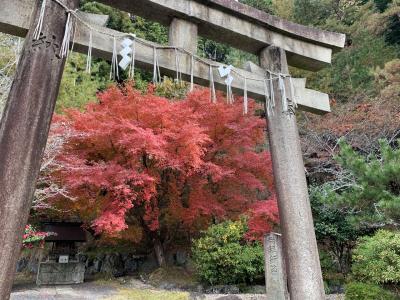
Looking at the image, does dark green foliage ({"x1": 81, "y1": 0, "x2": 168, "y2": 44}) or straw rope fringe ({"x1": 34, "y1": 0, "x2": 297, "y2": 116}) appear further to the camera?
dark green foliage ({"x1": 81, "y1": 0, "x2": 168, "y2": 44})

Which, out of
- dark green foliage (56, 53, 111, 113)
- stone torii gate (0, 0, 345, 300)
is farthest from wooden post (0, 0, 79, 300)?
dark green foliage (56, 53, 111, 113)

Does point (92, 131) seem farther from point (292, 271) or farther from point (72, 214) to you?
point (292, 271)

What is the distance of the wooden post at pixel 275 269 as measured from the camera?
5973 mm

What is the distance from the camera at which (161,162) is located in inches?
326

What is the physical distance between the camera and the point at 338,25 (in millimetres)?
12992

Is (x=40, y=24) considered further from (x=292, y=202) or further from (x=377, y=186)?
(x=377, y=186)

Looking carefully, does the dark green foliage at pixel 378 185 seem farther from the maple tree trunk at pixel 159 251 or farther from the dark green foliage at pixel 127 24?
the dark green foliage at pixel 127 24

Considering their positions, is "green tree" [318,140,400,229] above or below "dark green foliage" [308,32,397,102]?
below

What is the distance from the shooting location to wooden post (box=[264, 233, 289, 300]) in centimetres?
597

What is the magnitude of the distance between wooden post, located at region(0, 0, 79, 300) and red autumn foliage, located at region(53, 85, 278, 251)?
17.2 feet

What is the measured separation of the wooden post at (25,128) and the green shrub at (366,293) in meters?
6.15

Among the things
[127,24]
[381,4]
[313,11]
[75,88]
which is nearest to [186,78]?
[75,88]

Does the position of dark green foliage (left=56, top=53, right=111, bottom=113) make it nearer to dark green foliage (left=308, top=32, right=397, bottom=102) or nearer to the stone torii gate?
dark green foliage (left=308, top=32, right=397, bottom=102)

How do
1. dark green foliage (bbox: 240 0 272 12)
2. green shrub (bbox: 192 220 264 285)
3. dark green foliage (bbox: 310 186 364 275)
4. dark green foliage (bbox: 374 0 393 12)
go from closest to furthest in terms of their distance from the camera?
green shrub (bbox: 192 220 264 285)
dark green foliage (bbox: 310 186 364 275)
dark green foliage (bbox: 374 0 393 12)
dark green foliage (bbox: 240 0 272 12)
